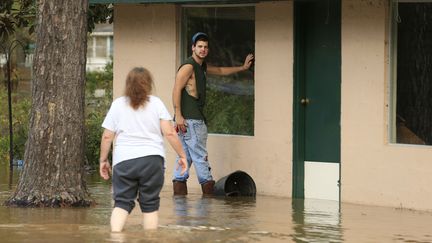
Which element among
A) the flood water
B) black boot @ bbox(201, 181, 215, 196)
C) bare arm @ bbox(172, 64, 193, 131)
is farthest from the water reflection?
bare arm @ bbox(172, 64, 193, 131)

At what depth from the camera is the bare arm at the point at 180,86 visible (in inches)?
517

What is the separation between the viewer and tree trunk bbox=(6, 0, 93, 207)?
11.7 metres

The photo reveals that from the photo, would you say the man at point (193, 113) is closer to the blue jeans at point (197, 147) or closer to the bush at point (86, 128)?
the blue jeans at point (197, 147)

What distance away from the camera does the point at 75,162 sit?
1182 cm

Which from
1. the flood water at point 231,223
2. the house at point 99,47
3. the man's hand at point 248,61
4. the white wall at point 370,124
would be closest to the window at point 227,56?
the man's hand at point 248,61

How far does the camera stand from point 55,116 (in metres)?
11.7

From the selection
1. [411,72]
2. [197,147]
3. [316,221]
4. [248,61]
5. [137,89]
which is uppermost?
[248,61]

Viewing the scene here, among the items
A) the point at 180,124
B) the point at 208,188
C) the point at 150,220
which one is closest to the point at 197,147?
the point at 180,124

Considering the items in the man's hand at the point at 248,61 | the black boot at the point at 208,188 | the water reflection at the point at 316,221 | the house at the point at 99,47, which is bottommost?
the water reflection at the point at 316,221

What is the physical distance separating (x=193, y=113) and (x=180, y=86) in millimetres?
394

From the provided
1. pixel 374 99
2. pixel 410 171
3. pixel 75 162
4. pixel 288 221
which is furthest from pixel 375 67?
pixel 75 162

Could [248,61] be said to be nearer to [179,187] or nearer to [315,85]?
[315,85]

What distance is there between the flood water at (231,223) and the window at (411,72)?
986mm

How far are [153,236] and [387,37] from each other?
170 inches
